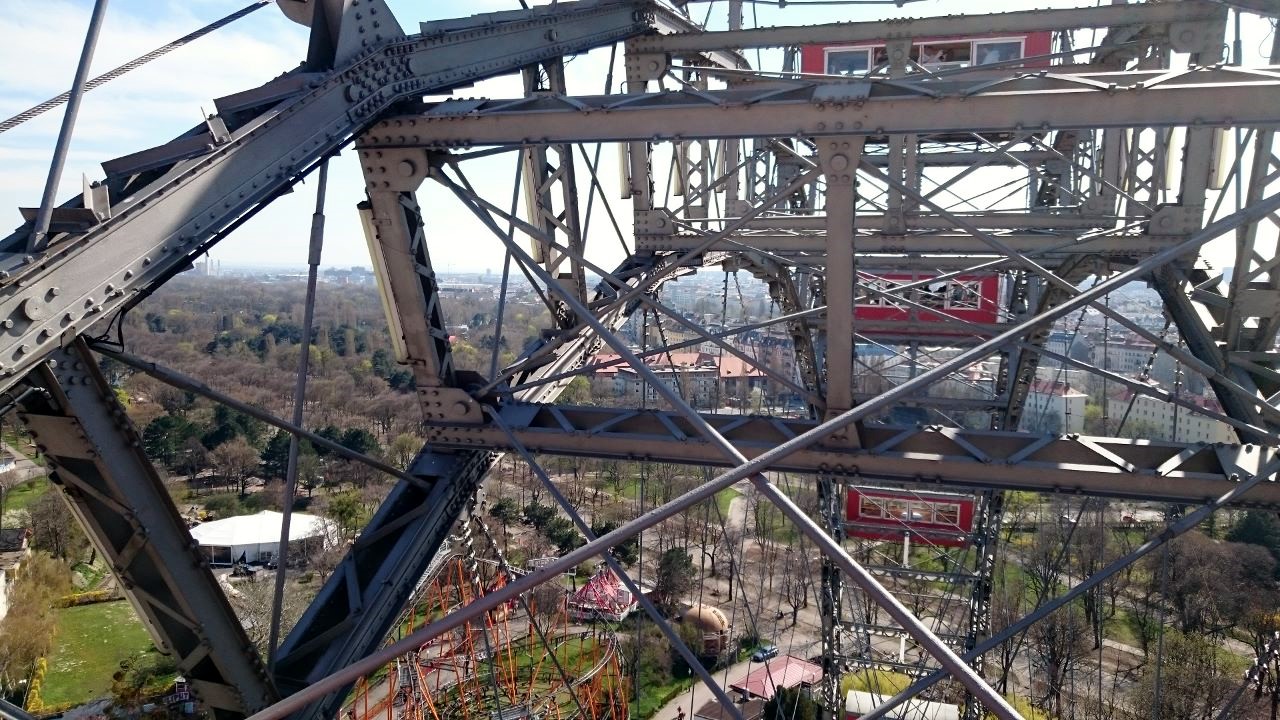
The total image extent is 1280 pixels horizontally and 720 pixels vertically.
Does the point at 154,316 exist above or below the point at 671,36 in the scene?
below

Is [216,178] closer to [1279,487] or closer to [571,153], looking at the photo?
[571,153]

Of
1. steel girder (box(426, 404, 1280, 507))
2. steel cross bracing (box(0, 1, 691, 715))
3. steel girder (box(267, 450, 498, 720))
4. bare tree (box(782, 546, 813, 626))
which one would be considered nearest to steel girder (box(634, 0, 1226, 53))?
steel cross bracing (box(0, 1, 691, 715))

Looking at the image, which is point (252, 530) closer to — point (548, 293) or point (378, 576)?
point (548, 293)

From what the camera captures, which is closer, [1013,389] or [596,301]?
[596,301]

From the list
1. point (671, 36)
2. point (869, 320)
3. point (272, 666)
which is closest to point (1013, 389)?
point (869, 320)

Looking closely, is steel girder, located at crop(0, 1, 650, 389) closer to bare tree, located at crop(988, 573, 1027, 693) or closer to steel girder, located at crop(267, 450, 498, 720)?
steel girder, located at crop(267, 450, 498, 720)

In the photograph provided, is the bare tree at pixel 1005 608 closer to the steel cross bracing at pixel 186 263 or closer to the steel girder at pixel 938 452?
the steel girder at pixel 938 452

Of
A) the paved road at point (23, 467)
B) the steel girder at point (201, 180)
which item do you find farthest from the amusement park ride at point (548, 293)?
the paved road at point (23, 467)

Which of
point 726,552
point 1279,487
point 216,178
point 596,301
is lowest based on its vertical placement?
point 726,552
